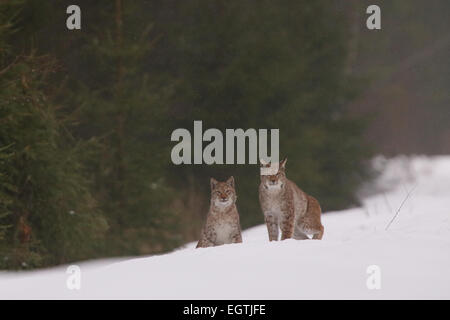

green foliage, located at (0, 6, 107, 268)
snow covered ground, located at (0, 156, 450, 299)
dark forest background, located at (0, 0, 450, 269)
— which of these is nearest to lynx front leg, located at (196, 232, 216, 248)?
snow covered ground, located at (0, 156, 450, 299)

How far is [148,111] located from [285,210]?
19.0ft

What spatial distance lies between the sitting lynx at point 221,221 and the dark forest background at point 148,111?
7.94 feet

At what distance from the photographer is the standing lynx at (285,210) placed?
6910 millimetres

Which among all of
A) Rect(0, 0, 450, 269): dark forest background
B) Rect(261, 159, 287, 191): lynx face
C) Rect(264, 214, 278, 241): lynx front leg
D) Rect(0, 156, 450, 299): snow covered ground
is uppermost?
Rect(0, 0, 450, 269): dark forest background

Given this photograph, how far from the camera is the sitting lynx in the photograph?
7.00 m

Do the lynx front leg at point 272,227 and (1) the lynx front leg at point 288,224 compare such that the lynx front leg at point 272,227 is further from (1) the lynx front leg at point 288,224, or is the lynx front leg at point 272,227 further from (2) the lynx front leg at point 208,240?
(2) the lynx front leg at point 208,240

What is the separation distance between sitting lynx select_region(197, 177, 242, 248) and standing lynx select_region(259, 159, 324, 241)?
327mm

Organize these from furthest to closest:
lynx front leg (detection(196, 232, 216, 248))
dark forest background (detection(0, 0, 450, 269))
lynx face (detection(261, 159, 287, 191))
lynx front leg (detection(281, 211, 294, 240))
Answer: dark forest background (detection(0, 0, 450, 269))
lynx front leg (detection(196, 232, 216, 248))
lynx front leg (detection(281, 211, 294, 240))
lynx face (detection(261, 159, 287, 191))

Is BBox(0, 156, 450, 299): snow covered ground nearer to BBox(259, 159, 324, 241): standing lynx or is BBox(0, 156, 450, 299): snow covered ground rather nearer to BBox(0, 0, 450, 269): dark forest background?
BBox(259, 159, 324, 241): standing lynx

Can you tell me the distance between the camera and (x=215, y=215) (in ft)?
23.1

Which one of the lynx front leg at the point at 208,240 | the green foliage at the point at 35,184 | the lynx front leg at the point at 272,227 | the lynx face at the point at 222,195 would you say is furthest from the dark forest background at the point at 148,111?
the lynx front leg at the point at 272,227

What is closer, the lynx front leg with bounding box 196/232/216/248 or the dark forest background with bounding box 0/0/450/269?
the lynx front leg with bounding box 196/232/216/248

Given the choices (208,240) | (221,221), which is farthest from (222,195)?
(208,240)

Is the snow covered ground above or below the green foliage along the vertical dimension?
below
